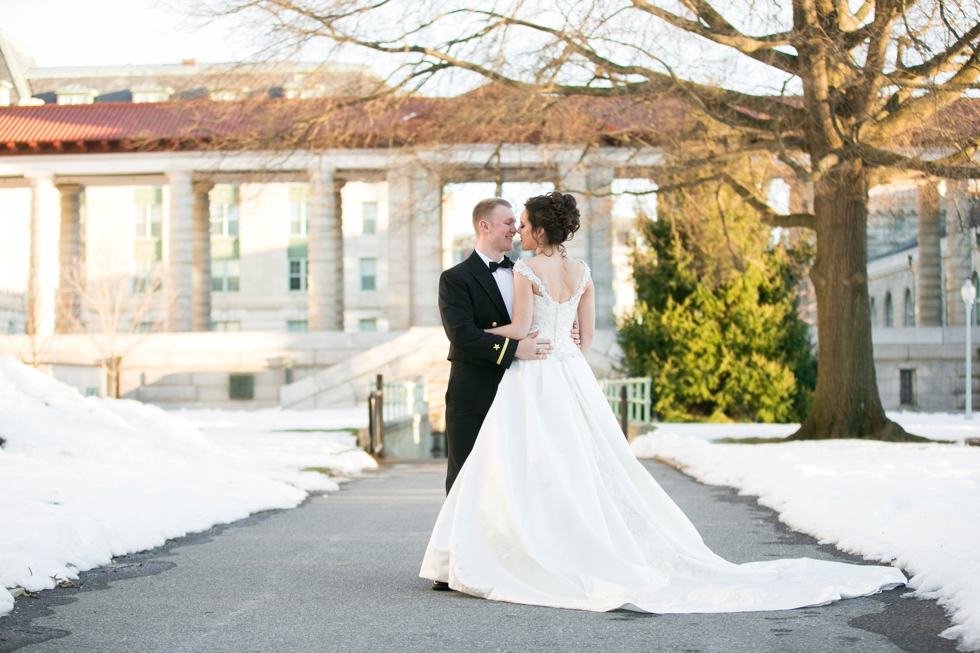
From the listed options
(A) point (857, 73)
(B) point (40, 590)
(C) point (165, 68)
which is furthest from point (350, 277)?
(B) point (40, 590)

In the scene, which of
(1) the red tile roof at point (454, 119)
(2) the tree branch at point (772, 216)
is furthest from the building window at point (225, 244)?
(2) the tree branch at point (772, 216)

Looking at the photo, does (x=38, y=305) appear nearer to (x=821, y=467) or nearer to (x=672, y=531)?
(x=821, y=467)

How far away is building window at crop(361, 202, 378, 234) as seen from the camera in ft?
218

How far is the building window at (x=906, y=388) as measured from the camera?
35.8 m

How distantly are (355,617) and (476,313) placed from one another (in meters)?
1.88

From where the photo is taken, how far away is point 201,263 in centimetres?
4212

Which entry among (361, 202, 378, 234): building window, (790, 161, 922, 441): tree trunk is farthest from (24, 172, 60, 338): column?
(790, 161, 922, 441): tree trunk

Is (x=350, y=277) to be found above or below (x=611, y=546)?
above

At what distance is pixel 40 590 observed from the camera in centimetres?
600

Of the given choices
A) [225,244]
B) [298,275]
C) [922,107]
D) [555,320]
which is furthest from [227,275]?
[555,320]

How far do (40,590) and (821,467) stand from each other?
820cm

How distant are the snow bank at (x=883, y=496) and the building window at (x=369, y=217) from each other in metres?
50.9

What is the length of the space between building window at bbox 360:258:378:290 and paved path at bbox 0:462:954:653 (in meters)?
58.0

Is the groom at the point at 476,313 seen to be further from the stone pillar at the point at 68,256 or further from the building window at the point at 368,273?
the building window at the point at 368,273
